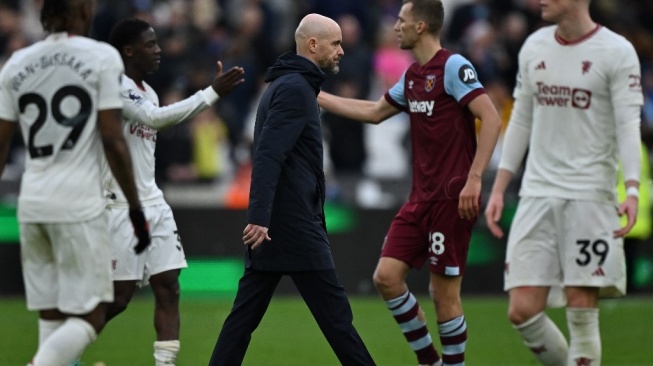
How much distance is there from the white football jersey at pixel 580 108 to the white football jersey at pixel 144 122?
2114 mm

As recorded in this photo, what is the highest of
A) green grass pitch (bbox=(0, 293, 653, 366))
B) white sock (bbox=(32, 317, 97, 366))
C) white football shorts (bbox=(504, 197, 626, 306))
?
white football shorts (bbox=(504, 197, 626, 306))

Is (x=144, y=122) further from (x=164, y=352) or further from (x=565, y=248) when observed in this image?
(x=565, y=248)

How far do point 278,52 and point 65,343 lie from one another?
46.2 feet

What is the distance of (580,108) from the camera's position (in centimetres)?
795

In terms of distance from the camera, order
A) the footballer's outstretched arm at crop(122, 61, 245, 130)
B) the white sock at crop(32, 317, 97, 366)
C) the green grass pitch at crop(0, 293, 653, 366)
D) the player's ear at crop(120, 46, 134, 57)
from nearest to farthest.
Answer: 1. the white sock at crop(32, 317, 97, 366)
2. the footballer's outstretched arm at crop(122, 61, 245, 130)
3. the player's ear at crop(120, 46, 134, 57)
4. the green grass pitch at crop(0, 293, 653, 366)

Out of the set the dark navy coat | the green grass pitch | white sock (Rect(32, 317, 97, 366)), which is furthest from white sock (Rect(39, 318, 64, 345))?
the green grass pitch

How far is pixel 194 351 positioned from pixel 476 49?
32.3ft

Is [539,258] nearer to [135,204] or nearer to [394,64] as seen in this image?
[135,204]

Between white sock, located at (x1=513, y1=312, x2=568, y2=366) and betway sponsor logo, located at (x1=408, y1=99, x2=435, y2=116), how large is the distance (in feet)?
5.69

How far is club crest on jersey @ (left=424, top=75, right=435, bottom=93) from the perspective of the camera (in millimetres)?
9070

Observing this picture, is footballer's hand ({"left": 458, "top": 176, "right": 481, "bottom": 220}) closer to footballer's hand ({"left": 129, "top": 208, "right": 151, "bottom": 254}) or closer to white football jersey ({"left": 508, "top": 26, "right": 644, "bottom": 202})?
white football jersey ({"left": 508, "top": 26, "right": 644, "bottom": 202})

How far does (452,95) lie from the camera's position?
353 inches

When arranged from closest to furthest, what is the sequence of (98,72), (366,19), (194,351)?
(98,72)
(194,351)
(366,19)

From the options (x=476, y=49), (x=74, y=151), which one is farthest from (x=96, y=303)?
(x=476, y=49)
